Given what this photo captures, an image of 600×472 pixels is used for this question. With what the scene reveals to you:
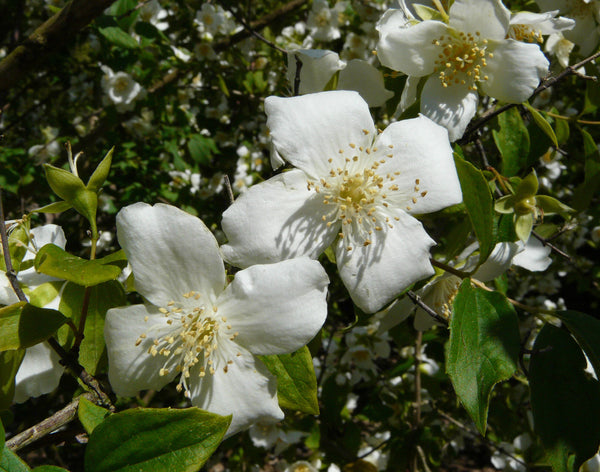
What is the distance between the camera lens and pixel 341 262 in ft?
2.90

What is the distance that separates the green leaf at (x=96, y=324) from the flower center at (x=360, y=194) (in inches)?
15.7

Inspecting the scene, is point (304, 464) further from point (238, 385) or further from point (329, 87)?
point (329, 87)

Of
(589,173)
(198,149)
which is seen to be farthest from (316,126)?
(198,149)

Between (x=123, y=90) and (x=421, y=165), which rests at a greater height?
(x=421, y=165)

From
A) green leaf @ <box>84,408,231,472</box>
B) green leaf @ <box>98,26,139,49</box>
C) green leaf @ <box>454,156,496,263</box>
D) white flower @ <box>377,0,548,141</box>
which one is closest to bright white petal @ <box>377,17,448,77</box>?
white flower @ <box>377,0,548,141</box>

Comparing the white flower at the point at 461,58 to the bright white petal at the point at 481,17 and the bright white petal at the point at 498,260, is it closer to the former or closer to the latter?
the bright white petal at the point at 481,17

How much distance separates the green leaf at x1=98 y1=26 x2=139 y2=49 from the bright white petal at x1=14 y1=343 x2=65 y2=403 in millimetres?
1516

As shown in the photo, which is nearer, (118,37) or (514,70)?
(514,70)

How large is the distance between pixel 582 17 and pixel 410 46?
65 cm

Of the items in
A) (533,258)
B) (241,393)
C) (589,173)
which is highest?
(241,393)

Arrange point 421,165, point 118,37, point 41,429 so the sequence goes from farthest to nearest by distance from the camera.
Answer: point 118,37 → point 421,165 → point 41,429

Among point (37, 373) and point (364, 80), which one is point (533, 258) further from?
point (37, 373)

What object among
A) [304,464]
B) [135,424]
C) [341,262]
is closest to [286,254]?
[341,262]

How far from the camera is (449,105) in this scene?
1.03 m
